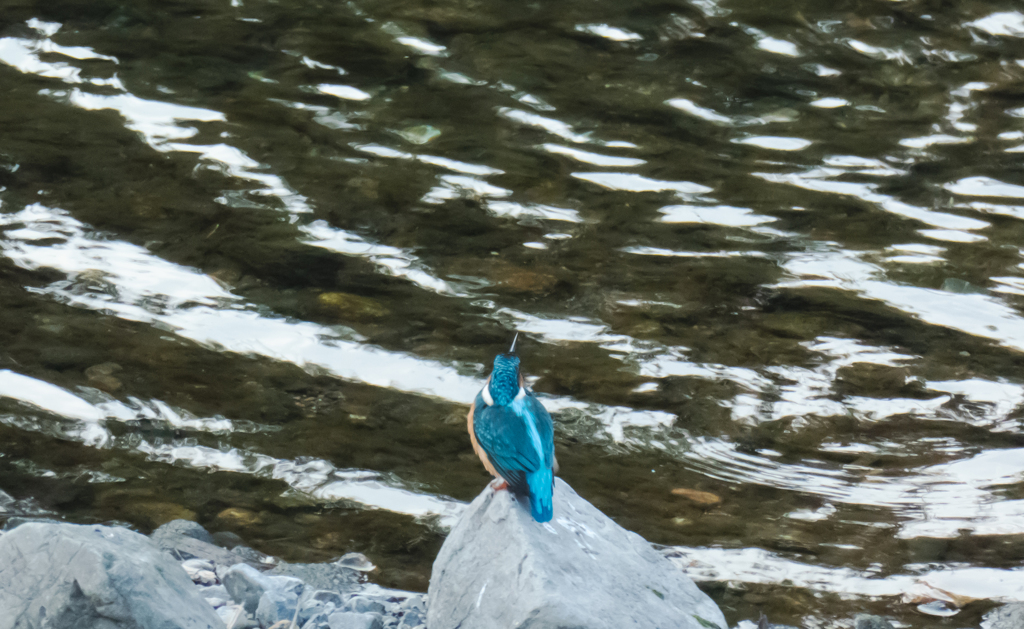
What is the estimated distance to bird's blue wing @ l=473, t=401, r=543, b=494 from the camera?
264 centimetres

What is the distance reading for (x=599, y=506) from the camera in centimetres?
401

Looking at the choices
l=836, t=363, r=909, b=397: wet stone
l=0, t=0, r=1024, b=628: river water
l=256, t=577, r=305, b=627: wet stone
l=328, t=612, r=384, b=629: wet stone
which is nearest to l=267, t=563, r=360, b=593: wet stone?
l=0, t=0, r=1024, b=628: river water

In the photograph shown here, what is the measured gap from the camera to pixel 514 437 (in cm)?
265

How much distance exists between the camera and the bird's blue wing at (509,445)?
264cm

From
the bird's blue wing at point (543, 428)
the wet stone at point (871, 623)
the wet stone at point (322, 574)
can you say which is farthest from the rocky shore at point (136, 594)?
the wet stone at point (871, 623)

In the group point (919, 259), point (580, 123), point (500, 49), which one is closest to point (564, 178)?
point (580, 123)

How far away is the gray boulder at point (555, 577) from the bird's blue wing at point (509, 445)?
11 cm

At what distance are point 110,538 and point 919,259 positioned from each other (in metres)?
4.51

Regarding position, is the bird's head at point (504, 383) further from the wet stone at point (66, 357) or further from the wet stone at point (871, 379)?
the wet stone at point (66, 357)

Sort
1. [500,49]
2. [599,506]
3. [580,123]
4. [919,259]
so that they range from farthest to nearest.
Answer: [500,49], [580,123], [919,259], [599,506]

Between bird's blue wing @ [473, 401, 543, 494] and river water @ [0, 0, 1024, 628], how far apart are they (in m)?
1.27

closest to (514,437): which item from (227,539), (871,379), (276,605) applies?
(276,605)

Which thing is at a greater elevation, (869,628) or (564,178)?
(564,178)

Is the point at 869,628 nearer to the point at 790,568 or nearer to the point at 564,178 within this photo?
the point at 790,568
